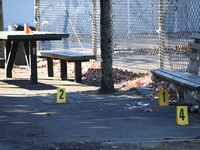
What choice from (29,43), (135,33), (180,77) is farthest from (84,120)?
(135,33)

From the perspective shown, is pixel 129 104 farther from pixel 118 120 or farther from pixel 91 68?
pixel 91 68

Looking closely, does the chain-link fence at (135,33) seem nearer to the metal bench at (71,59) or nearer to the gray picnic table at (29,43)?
the metal bench at (71,59)

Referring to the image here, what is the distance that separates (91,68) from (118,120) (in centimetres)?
651

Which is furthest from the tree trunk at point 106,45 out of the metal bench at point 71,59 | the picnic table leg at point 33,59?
the picnic table leg at point 33,59

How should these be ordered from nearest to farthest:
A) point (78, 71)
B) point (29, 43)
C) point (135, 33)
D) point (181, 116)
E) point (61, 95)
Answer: point (181, 116) < point (61, 95) < point (29, 43) < point (78, 71) < point (135, 33)

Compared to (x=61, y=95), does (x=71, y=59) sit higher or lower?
higher

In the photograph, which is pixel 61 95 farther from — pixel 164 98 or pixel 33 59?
pixel 33 59

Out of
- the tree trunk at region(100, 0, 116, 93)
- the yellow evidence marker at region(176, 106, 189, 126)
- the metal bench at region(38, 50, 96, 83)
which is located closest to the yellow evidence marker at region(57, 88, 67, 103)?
the tree trunk at region(100, 0, 116, 93)

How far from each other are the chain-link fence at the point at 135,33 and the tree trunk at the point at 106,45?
1.99m

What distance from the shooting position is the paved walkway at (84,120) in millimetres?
6094

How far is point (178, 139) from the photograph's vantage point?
600 cm

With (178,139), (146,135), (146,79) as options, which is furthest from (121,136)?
(146,79)

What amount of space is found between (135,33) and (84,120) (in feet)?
24.9

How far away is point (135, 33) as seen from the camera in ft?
47.6
